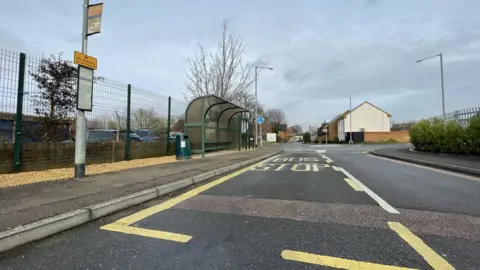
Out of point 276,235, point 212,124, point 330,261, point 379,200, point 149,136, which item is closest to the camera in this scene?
point 330,261

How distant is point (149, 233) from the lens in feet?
13.1

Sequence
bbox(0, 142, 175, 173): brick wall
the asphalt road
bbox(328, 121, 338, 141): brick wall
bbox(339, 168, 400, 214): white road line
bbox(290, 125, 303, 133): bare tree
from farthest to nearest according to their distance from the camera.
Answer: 1. bbox(290, 125, 303, 133): bare tree
2. bbox(328, 121, 338, 141): brick wall
3. bbox(0, 142, 175, 173): brick wall
4. bbox(339, 168, 400, 214): white road line
5. the asphalt road

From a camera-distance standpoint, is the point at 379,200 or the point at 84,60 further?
the point at 84,60

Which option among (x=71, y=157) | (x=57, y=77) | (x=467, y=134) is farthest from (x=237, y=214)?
(x=467, y=134)

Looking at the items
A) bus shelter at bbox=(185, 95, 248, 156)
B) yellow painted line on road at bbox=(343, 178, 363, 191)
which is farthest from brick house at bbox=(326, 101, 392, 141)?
yellow painted line on road at bbox=(343, 178, 363, 191)

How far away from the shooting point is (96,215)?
15.4 ft

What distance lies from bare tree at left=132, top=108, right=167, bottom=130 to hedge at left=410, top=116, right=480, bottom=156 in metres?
14.6

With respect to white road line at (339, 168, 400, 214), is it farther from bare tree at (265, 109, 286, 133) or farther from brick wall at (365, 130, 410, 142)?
bare tree at (265, 109, 286, 133)

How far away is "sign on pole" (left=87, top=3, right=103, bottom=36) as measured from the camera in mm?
7230

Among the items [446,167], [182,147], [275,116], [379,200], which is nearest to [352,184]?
[379,200]

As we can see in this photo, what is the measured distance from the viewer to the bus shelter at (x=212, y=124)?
15.7m

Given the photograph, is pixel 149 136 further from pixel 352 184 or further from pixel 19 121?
pixel 352 184

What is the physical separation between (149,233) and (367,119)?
7438 cm

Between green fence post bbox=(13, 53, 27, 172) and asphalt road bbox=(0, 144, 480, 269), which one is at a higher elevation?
green fence post bbox=(13, 53, 27, 172)
